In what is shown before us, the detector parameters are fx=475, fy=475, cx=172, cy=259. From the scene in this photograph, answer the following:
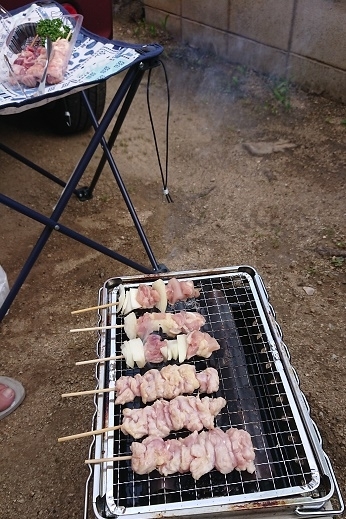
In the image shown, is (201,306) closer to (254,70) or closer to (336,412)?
(336,412)

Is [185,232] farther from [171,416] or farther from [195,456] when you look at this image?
[195,456]

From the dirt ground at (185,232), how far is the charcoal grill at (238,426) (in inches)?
31.2

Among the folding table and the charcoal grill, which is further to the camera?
the folding table

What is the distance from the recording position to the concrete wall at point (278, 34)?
17.6 feet

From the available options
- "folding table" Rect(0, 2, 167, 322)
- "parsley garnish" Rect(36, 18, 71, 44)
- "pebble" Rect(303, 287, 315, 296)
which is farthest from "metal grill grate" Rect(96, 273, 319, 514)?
"parsley garnish" Rect(36, 18, 71, 44)

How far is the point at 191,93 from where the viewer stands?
20.6ft

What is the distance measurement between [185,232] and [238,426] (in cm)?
239

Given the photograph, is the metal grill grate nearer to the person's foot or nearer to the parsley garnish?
the person's foot

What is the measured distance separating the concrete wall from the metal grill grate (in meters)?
3.96

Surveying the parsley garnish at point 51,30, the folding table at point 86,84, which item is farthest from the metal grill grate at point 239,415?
the parsley garnish at point 51,30

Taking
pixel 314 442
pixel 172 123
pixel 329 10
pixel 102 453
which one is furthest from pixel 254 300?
pixel 329 10

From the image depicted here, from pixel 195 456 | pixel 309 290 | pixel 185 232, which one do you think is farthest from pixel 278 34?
pixel 195 456

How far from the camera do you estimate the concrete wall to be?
211 inches

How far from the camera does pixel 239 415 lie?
2209 millimetres
